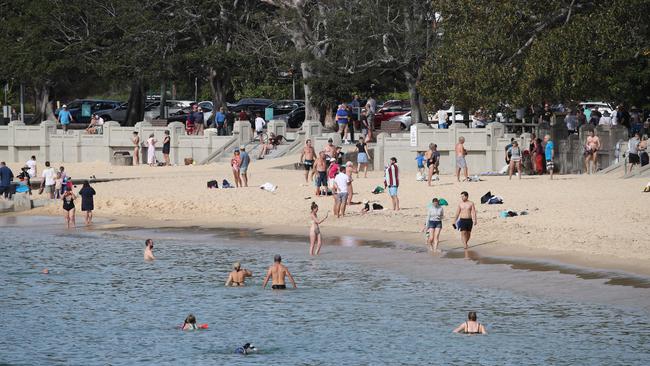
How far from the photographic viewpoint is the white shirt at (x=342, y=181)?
126ft

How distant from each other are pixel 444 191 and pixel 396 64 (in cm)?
1787

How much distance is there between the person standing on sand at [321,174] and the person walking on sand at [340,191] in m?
2.58

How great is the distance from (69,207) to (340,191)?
28.0 feet

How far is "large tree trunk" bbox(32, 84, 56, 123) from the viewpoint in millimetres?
79062

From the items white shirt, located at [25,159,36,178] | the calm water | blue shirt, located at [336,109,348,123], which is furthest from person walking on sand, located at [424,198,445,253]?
white shirt, located at [25,159,36,178]

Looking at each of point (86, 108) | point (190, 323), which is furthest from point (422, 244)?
point (86, 108)

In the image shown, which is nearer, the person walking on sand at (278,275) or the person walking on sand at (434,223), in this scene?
the person walking on sand at (278,275)

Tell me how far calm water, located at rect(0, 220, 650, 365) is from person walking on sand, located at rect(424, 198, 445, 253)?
66.7 inches

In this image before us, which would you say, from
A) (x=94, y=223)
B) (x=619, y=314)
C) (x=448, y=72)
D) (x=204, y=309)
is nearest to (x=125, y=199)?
(x=94, y=223)

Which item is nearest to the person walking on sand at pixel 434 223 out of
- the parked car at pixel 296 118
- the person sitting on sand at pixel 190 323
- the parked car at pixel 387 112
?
the person sitting on sand at pixel 190 323

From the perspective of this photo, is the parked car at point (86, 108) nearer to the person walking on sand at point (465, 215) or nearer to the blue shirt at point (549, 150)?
the blue shirt at point (549, 150)

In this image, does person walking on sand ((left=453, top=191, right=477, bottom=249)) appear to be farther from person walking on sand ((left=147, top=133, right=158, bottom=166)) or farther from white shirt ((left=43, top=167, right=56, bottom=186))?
person walking on sand ((left=147, top=133, right=158, bottom=166))

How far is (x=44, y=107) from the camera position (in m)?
80.2

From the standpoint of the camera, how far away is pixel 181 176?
173ft
